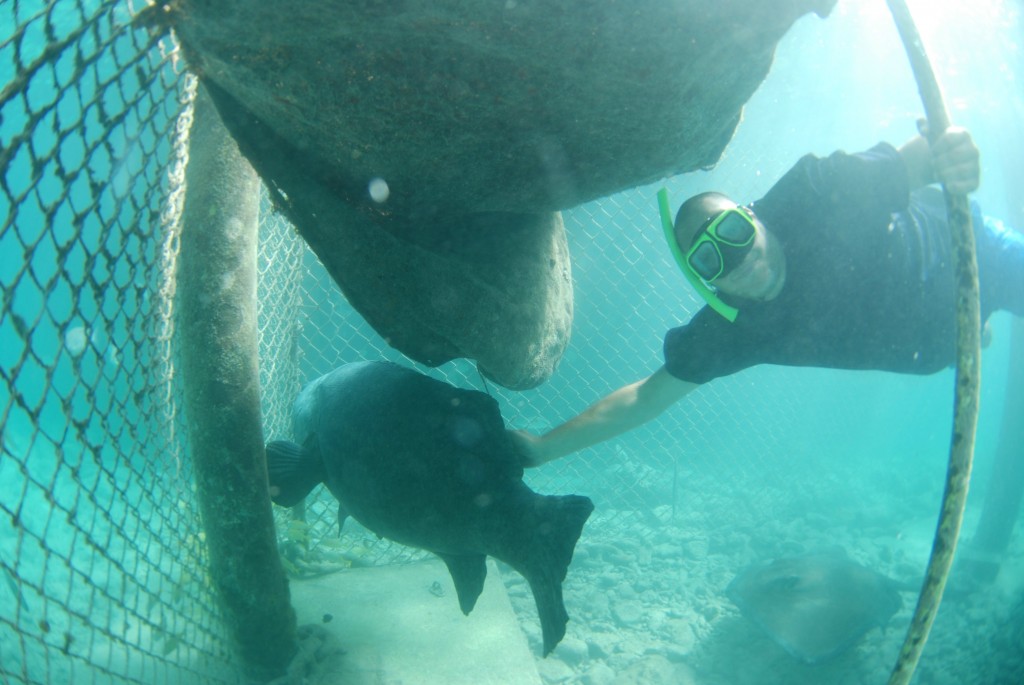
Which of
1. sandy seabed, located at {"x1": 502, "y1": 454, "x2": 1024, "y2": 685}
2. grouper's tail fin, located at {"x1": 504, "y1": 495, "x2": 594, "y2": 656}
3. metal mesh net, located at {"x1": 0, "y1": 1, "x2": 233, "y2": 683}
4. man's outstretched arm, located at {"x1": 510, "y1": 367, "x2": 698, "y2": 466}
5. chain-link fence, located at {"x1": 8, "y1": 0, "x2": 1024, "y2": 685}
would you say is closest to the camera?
metal mesh net, located at {"x1": 0, "y1": 1, "x2": 233, "y2": 683}

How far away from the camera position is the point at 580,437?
10.5ft

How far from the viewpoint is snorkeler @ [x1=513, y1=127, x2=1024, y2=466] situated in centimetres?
264

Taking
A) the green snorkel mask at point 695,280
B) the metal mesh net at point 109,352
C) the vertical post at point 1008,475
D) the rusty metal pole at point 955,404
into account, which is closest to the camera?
the metal mesh net at point 109,352

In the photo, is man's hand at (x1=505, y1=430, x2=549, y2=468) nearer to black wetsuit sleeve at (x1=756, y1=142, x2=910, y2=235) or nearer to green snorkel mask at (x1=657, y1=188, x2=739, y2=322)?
green snorkel mask at (x1=657, y1=188, x2=739, y2=322)

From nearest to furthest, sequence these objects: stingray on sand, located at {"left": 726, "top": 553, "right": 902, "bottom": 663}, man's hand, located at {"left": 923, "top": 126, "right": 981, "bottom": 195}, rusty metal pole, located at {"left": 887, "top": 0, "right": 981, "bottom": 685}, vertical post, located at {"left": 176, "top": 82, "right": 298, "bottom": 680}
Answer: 1. rusty metal pole, located at {"left": 887, "top": 0, "right": 981, "bottom": 685}
2. man's hand, located at {"left": 923, "top": 126, "right": 981, "bottom": 195}
3. vertical post, located at {"left": 176, "top": 82, "right": 298, "bottom": 680}
4. stingray on sand, located at {"left": 726, "top": 553, "right": 902, "bottom": 663}

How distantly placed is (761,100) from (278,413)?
791 inches

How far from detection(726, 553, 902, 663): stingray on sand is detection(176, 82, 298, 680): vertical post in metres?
5.24

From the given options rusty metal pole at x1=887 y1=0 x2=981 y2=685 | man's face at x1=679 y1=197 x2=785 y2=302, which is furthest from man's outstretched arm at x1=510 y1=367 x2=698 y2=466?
rusty metal pole at x1=887 y1=0 x2=981 y2=685

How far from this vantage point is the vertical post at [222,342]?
2355 mm

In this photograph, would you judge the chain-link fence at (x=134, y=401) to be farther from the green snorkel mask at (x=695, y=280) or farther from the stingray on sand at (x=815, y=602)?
the stingray on sand at (x=815, y=602)

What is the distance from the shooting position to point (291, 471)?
2773mm

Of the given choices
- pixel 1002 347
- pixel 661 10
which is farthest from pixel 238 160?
pixel 1002 347

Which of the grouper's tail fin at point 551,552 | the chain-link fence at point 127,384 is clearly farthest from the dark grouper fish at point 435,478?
the chain-link fence at point 127,384

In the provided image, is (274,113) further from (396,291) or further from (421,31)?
(396,291)
